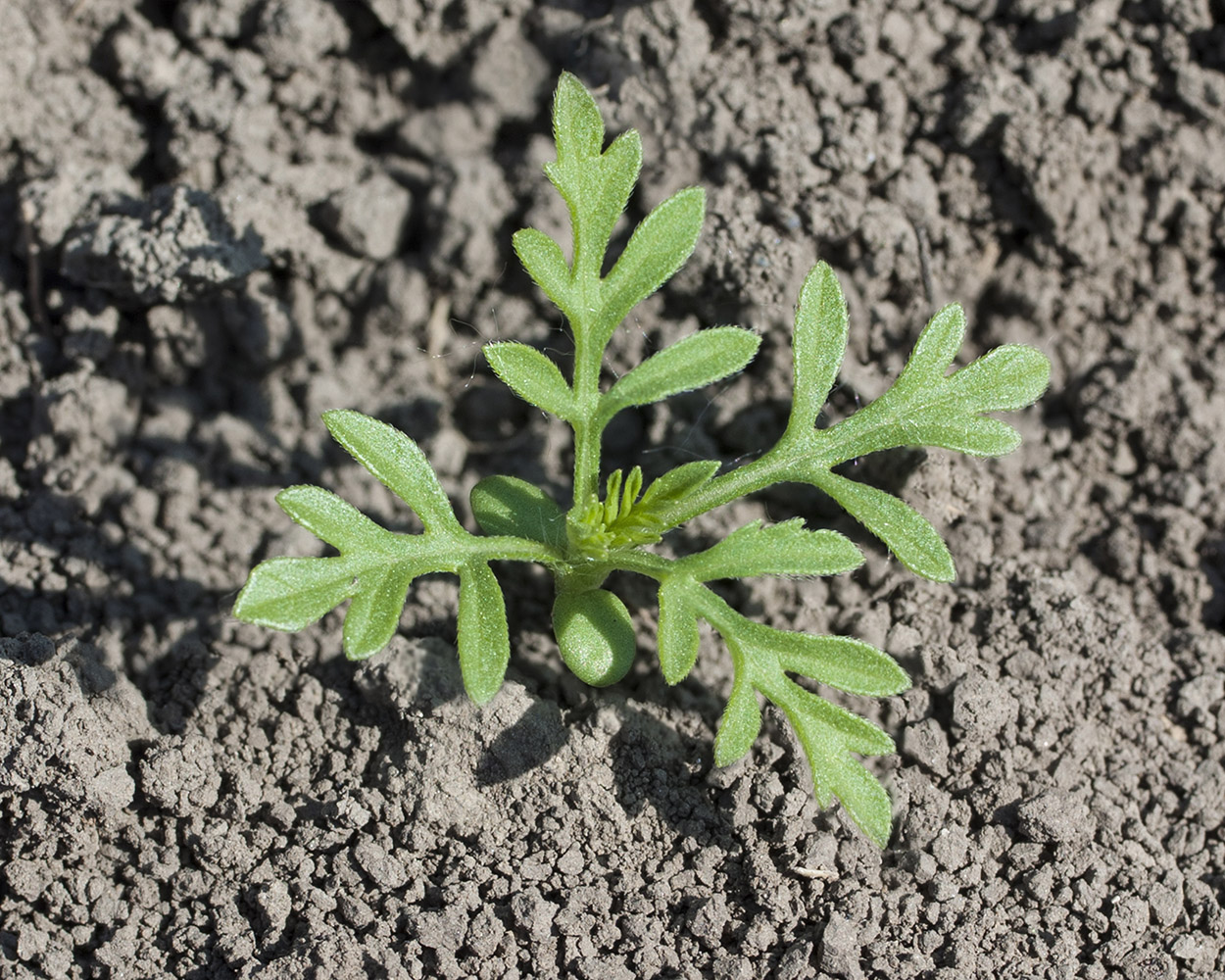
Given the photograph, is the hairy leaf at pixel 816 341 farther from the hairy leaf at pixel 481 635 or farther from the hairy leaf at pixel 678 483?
the hairy leaf at pixel 481 635

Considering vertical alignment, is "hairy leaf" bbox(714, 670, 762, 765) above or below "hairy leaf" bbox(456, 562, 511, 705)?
below

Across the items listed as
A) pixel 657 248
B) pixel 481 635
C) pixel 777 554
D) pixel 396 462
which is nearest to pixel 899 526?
pixel 777 554

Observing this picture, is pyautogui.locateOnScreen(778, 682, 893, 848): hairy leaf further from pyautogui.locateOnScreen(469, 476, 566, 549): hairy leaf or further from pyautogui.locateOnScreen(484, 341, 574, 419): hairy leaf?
pyautogui.locateOnScreen(484, 341, 574, 419): hairy leaf

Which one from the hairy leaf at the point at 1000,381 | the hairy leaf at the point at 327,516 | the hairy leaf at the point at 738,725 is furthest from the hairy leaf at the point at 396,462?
the hairy leaf at the point at 1000,381

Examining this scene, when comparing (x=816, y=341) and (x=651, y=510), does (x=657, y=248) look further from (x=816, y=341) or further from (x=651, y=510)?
(x=651, y=510)

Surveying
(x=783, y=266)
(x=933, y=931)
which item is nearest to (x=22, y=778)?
(x=933, y=931)

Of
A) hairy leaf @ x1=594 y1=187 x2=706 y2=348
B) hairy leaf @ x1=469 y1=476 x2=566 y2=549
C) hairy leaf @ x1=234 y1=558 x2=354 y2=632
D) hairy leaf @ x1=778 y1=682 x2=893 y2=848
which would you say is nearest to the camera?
hairy leaf @ x1=234 y1=558 x2=354 y2=632

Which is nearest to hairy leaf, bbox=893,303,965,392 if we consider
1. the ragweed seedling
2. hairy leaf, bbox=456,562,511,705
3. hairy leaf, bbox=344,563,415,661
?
the ragweed seedling
